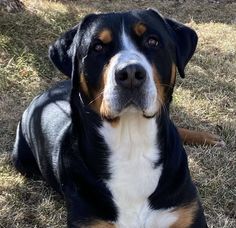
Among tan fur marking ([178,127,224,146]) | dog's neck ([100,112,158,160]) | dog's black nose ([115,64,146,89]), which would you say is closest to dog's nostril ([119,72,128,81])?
dog's black nose ([115,64,146,89])

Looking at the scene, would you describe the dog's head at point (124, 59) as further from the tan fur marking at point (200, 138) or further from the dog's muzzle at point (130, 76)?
the tan fur marking at point (200, 138)

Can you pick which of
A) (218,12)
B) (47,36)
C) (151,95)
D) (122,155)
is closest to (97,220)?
(122,155)

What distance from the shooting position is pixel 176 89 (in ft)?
20.9

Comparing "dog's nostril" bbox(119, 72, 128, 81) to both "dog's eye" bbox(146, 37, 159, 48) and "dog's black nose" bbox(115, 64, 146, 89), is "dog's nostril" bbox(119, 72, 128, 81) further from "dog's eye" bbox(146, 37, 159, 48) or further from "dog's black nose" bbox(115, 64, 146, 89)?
"dog's eye" bbox(146, 37, 159, 48)

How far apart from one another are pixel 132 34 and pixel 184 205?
3.71ft

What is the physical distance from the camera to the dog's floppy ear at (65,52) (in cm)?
364

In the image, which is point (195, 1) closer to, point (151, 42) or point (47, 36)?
point (47, 36)

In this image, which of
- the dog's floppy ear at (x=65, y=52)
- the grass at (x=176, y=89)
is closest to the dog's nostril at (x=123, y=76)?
the dog's floppy ear at (x=65, y=52)

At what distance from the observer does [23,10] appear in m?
7.83

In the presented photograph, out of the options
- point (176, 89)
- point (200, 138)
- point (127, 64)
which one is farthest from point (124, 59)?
point (176, 89)

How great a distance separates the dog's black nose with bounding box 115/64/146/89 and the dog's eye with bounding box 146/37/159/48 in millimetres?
307

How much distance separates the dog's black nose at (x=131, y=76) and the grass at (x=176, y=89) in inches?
61.7

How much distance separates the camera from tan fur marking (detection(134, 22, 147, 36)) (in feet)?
11.2

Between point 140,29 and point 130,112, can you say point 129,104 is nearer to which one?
point 130,112
